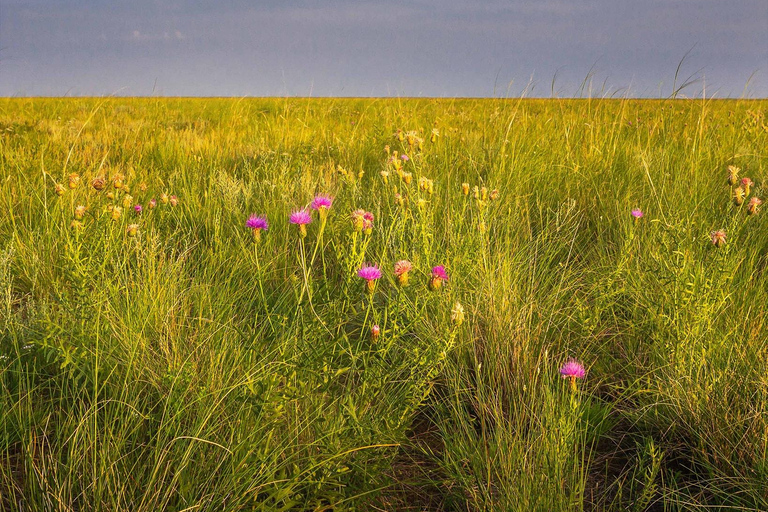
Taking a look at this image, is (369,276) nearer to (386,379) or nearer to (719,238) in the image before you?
(386,379)

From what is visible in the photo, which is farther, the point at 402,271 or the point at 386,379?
the point at 386,379

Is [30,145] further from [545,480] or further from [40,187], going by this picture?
[545,480]

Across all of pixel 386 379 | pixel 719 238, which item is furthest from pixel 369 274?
pixel 719 238

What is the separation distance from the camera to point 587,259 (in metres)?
2.35

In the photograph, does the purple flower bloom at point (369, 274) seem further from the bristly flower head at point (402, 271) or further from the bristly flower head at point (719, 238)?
the bristly flower head at point (719, 238)

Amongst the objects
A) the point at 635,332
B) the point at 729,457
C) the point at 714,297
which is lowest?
the point at 729,457

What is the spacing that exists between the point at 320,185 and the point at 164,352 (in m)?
1.89

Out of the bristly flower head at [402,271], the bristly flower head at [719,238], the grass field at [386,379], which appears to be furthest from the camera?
the bristly flower head at [719,238]

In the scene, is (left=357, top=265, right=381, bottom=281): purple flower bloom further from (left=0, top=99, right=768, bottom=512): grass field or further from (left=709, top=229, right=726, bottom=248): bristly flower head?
(left=709, top=229, right=726, bottom=248): bristly flower head

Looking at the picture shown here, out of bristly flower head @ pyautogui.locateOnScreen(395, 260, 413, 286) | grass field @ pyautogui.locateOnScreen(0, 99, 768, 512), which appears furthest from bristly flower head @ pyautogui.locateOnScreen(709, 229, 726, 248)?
bristly flower head @ pyautogui.locateOnScreen(395, 260, 413, 286)

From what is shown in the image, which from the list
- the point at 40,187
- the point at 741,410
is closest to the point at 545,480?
the point at 741,410

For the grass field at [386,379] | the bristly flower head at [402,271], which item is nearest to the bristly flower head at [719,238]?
the grass field at [386,379]

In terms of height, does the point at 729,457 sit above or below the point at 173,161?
below

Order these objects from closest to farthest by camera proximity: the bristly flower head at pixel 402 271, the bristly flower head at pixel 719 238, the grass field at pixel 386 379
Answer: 1. the grass field at pixel 386 379
2. the bristly flower head at pixel 402 271
3. the bristly flower head at pixel 719 238
